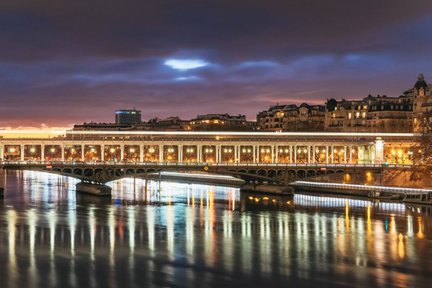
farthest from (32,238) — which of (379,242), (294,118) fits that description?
(294,118)

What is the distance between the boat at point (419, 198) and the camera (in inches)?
2726

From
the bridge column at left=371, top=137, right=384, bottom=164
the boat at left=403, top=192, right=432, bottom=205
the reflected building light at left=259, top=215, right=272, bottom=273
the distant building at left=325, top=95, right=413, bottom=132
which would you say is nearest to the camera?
the reflected building light at left=259, top=215, right=272, bottom=273

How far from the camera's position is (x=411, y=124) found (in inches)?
5000

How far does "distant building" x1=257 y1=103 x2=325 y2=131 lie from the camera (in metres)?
153

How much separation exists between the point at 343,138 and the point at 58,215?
62.0m

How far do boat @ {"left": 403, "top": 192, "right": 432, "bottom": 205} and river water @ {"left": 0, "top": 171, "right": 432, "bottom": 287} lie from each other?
2856mm

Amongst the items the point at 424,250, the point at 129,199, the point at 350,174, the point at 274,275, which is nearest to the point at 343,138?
the point at 350,174

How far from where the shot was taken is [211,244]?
42.1m

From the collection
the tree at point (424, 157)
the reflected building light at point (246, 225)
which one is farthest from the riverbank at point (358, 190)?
the reflected building light at point (246, 225)

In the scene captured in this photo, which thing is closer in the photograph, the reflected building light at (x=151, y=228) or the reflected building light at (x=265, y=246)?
the reflected building light at (x=265, y=246)

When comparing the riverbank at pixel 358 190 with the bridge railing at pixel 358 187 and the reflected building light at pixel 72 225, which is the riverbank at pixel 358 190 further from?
the reflected building light at pixel 72 225

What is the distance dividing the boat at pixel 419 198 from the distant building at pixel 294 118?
74.6 metres

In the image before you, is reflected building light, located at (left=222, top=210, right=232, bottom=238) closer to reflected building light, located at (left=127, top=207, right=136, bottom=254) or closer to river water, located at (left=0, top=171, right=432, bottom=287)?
river water, located at (left=0, top=171, right=432, bottom=287)

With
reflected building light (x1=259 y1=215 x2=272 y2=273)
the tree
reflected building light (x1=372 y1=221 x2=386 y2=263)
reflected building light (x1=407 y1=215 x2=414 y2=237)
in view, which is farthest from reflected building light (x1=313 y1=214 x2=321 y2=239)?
the tree
